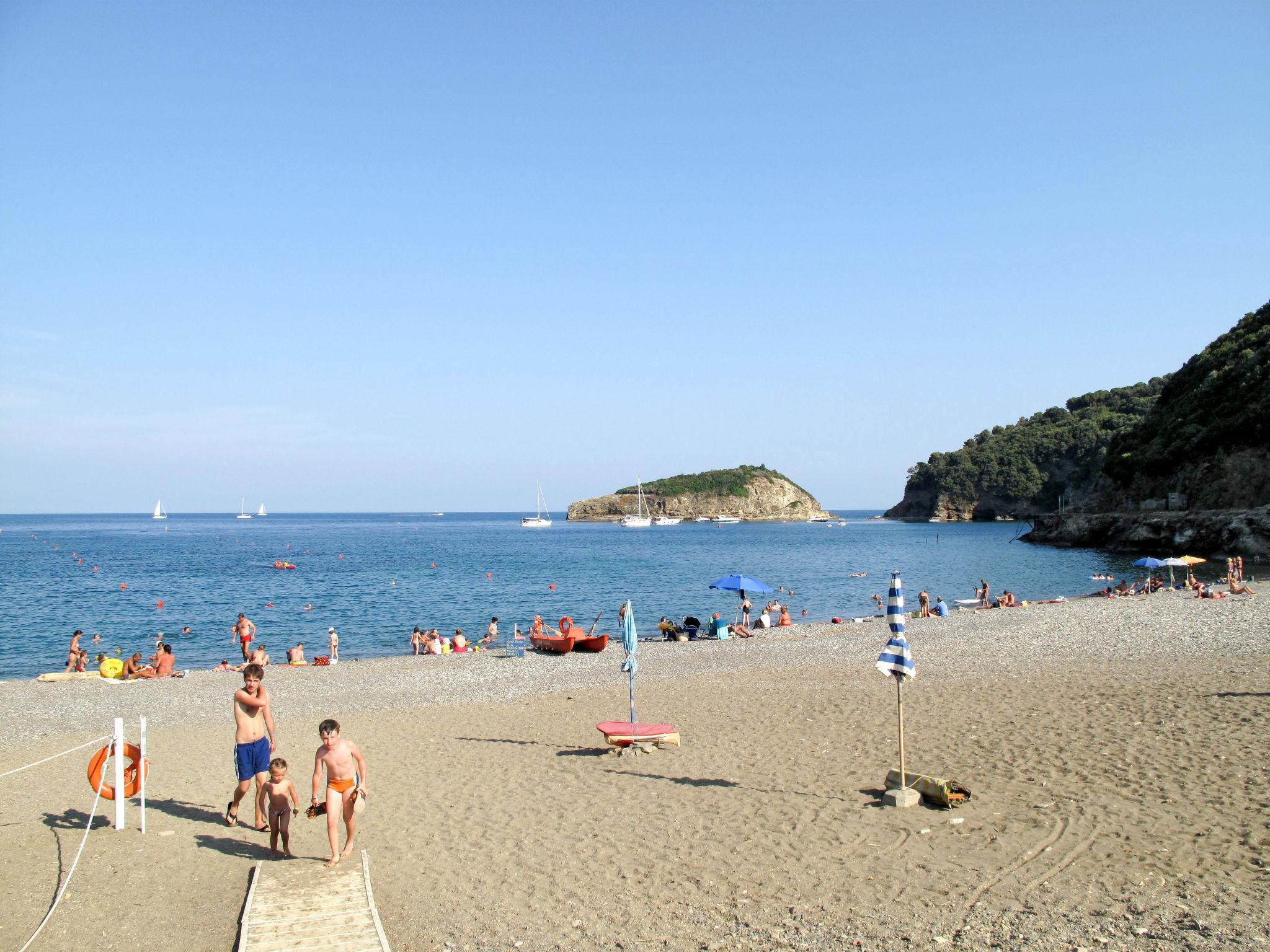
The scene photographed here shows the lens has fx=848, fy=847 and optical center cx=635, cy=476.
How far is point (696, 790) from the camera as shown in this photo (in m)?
10.0

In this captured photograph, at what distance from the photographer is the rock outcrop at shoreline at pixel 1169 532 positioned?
50531 millimetres

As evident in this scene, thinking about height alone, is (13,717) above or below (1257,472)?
below

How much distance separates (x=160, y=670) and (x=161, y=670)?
0.03 m

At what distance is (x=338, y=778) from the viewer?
7.63 meters

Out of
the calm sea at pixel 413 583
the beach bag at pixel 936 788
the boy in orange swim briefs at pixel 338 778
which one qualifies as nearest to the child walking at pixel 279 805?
the boy in orange swim briefs at pixel 338 778

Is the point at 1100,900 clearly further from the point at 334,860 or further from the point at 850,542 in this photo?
the point at 850,542

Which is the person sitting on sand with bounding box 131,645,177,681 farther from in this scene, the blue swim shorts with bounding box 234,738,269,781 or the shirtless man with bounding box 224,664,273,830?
the blue swim shorts with bounding box 234,738,269,781

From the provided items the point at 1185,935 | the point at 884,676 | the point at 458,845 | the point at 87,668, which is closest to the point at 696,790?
the point at 458,845

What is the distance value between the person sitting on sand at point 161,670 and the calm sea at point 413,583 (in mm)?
4844

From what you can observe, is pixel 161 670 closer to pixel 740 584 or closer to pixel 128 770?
pixel 128 770

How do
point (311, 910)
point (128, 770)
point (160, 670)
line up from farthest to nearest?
point (160, 670), point (128, 770), point (311, 910)

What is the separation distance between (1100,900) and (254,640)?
2871cm

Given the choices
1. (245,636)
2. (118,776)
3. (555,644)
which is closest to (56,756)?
(118,776)

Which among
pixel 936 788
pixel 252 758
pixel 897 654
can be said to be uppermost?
pixel 897 654
